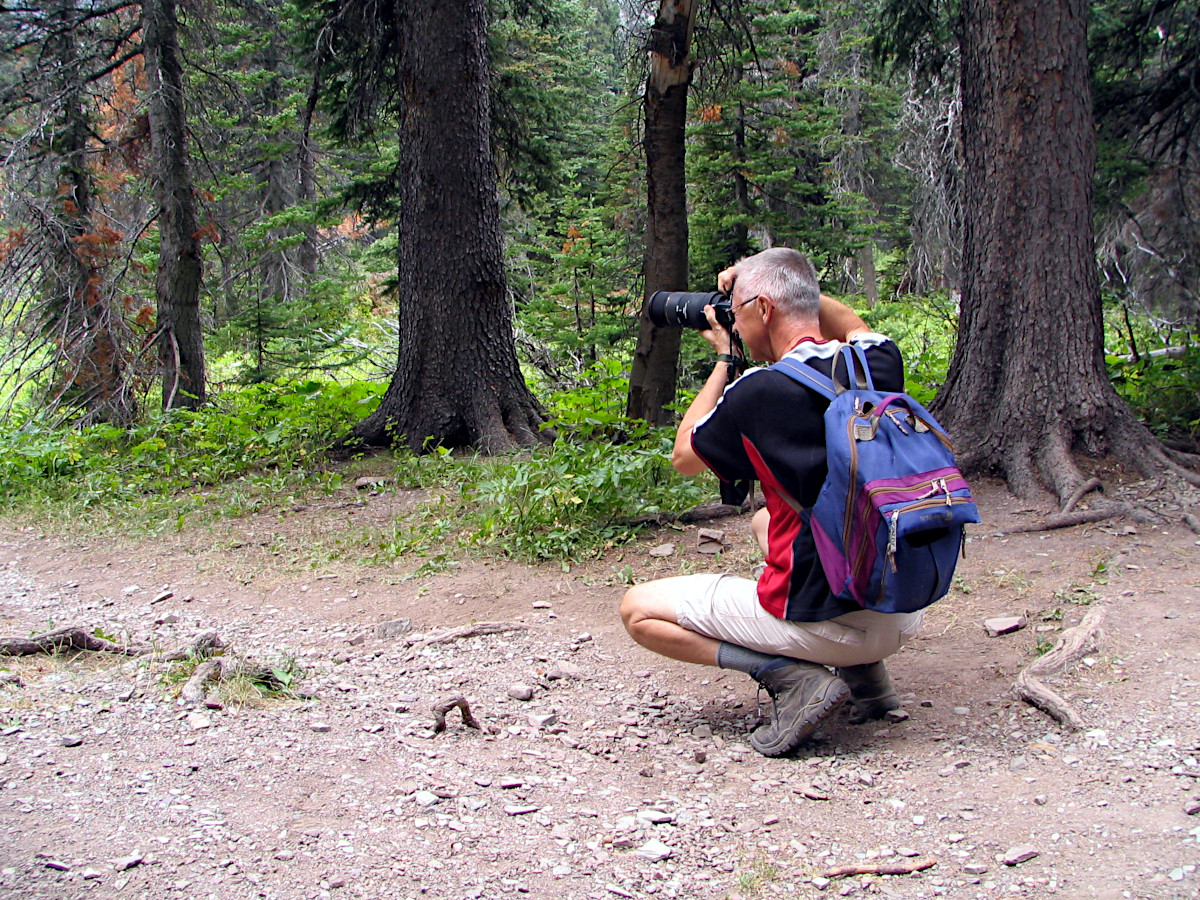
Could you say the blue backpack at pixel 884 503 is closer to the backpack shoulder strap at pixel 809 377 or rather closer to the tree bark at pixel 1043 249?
the backpack shoulder strap at pixel 809 377

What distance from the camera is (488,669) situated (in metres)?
4.38

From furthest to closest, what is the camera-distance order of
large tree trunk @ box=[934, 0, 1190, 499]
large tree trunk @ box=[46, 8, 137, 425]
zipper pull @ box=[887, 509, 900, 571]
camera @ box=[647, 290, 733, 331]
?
large tree trunk @ box=[46, 8, 137, 425] < large tree trunk @ box=[934, 0, 1190, 499] < camera @ box=[647, 290, 733, 331] < zipper pull @ box=[887, 509, 900, 571]

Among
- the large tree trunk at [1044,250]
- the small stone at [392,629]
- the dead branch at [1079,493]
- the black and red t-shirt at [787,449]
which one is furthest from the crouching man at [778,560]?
the large tree trunk at [1044,250]

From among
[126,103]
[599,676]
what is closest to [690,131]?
[599,676]

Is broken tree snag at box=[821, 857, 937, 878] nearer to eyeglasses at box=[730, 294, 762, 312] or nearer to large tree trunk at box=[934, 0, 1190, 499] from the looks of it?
eyeglasses at box=[730, 294, 762, 312]

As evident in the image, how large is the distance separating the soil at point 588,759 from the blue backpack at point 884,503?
0.70 metres

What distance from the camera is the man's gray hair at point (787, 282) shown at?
3.32m

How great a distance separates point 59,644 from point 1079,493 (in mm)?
5490

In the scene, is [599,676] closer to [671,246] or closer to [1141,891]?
[1141,891]

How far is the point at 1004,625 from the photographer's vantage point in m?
4.38

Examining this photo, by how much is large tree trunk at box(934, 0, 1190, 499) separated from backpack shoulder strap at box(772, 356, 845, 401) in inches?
129

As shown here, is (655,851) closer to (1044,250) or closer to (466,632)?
(466,632)

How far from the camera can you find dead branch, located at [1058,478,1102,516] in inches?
213

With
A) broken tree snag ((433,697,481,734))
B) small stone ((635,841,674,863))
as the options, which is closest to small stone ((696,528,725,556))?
broken tree snag ((433,697,481,734))
